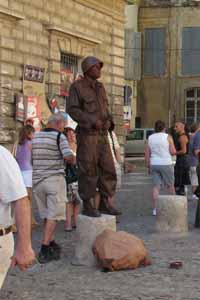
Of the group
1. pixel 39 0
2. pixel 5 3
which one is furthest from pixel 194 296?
pixel 39 0

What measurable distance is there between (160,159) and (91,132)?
4108mm

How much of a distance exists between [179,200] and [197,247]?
1246mm

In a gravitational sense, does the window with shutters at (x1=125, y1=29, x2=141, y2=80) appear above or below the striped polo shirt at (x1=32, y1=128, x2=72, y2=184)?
above

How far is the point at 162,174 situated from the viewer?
40.9 feet

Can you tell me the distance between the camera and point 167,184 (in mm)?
12492

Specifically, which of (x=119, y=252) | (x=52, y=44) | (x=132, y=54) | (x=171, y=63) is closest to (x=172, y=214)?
(x=119, y=252)

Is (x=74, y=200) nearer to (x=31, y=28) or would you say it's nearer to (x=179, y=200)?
(x=179, y=200)

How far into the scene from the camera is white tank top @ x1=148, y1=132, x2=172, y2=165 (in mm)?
12383

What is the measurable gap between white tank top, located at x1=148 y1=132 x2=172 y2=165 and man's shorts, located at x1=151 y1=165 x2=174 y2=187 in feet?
0.23

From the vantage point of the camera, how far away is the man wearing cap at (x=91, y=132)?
8430mm

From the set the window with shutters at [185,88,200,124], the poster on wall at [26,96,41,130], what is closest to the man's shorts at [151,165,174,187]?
the poster on wall at [26,96,41,130]

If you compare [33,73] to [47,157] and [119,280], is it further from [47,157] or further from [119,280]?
[119,280]

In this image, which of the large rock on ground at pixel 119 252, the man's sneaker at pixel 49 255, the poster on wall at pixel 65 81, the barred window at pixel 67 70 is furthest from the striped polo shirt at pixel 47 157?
the poster on wall at pixel 65 81

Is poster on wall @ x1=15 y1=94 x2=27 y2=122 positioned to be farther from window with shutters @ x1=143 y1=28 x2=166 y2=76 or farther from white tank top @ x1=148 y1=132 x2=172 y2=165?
window with shutters @ x1=143 y1=28 x2=166 y2=76
